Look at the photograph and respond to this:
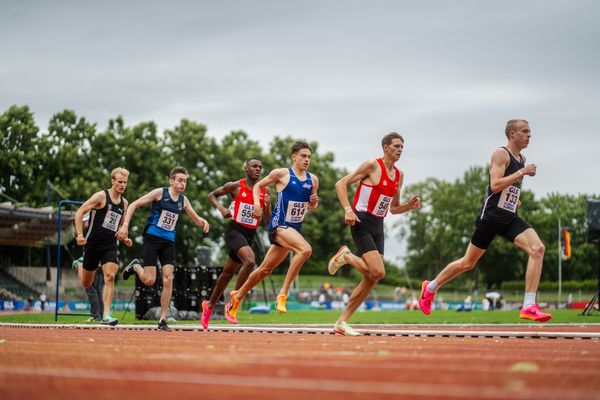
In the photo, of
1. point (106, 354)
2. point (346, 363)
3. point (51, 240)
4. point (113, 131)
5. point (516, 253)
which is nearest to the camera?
point (346, 363)

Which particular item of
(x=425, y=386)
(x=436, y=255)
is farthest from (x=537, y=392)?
(x=436, y=255)

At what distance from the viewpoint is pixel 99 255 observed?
1470 cm

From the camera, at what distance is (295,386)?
13.7 ft

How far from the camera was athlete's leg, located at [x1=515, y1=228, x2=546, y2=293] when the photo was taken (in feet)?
34.8

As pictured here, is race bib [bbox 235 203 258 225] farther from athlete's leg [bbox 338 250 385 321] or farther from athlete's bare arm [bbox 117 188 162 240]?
athlete's leg [bbox 338 250 385 321]

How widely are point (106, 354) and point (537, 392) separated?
3605 mm

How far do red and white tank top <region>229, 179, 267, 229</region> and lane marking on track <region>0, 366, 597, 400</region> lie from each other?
31.1 feet

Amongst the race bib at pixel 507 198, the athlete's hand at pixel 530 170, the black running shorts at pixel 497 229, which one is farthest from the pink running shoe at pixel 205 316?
the athlete's hand at pixel 530 170

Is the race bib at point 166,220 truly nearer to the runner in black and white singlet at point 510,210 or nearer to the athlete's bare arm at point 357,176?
the athlete's bare arm at point 357,176

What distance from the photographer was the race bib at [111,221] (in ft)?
47.8

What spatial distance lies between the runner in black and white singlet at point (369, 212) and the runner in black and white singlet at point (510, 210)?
4.06 feet

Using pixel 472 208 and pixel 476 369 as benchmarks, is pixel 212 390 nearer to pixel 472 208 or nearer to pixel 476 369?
pixel 476 369

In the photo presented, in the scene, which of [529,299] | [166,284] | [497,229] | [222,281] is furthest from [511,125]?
[166,284]

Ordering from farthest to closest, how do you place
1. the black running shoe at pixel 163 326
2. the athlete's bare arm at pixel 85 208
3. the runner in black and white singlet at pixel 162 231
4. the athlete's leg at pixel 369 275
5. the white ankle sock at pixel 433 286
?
the athlete's bare arm at pixel 85 208
the runner in black and white singlet at pixel 162 231
the black running shoe at pixel 163 326
the white ankle sock at pixel 433 286
the athlete's leg at pixel 369 275
